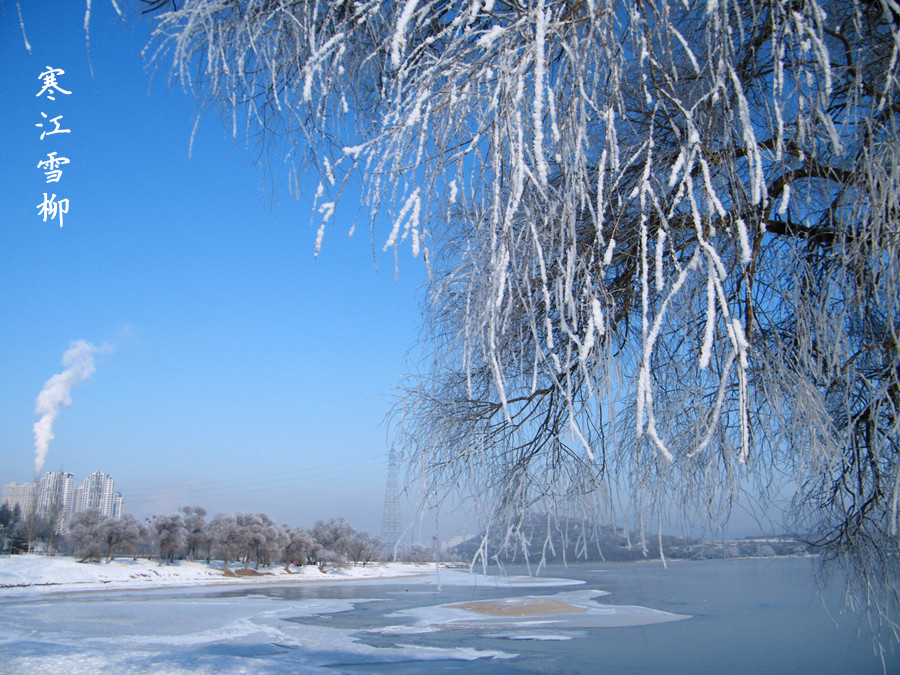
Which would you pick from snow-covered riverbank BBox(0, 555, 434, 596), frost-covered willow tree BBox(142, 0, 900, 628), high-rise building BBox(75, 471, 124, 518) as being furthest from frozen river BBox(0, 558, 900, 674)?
high-rise building BBox(75, 471, 124, 518)

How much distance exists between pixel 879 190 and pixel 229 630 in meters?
10.7

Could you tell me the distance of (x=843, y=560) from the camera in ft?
7.85

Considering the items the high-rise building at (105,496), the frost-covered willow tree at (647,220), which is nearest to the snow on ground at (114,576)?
the frost-covered willow tree at (647,220)

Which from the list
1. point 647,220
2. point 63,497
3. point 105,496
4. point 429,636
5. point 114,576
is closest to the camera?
point 647,220

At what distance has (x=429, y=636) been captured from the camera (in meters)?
10.0

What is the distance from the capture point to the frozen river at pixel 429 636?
7.00m

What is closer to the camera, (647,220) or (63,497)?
(647,220)

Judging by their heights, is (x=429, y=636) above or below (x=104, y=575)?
above

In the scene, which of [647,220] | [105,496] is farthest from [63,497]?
[647,220]

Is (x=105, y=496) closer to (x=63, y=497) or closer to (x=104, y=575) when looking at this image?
(x=63, y=497)

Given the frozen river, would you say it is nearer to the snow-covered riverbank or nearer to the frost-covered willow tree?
the frost-covered willow tree

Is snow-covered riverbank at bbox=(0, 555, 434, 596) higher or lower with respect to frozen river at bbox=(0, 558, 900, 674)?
lower

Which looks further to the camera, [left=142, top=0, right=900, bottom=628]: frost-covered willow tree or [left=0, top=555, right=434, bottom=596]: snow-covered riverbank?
[left=0, top=555, right=434, bottom=596]: snow-covered riverbank

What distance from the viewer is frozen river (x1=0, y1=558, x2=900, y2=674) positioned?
23.0 feet
